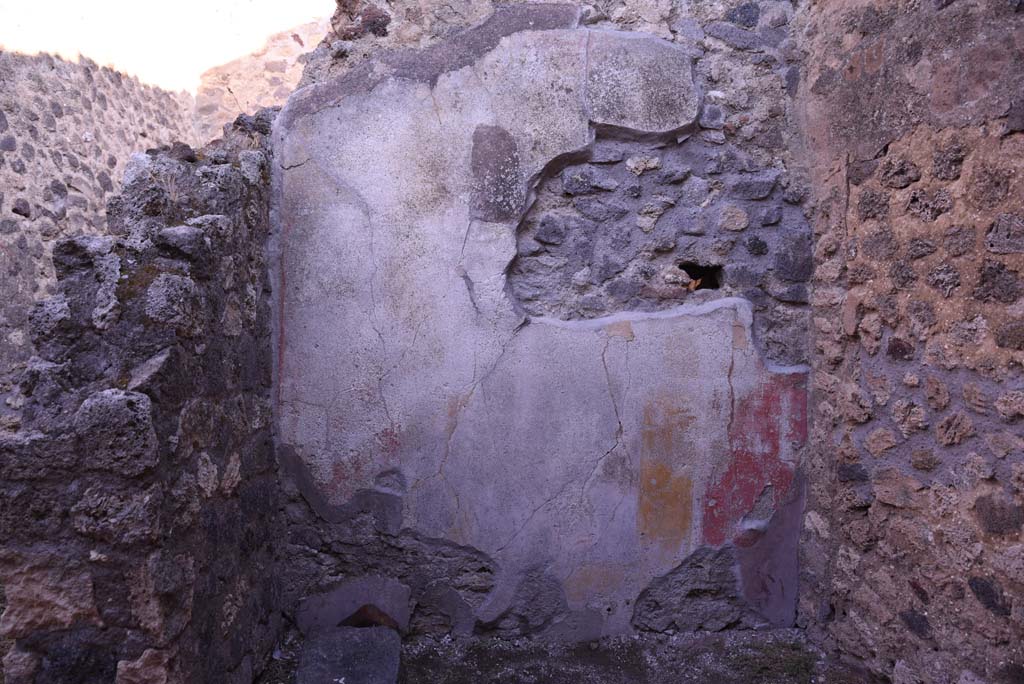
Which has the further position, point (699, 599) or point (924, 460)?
point (699, 599)

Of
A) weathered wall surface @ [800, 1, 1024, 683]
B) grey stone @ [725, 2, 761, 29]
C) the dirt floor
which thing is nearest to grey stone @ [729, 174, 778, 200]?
weathered wall surface @ [800, 1, 1024, 683]

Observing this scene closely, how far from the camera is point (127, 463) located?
1.63m

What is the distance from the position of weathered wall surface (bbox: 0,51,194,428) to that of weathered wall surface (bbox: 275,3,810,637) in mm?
2313

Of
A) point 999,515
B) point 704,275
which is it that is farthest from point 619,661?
point 704,275

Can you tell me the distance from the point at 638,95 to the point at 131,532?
2.01 metres

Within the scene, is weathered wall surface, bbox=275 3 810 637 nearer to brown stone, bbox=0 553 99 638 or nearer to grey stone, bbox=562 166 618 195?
grey stone, bbox=562 166 618 195

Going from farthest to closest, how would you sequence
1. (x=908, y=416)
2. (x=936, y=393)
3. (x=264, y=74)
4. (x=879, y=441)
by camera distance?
(x=264, y=74) → (x=879, y=441) → (x=908, y=416) → (x=936, y=393)

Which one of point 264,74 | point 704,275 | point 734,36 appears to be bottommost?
point 704,275

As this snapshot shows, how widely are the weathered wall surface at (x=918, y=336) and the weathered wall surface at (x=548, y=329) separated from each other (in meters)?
0.17

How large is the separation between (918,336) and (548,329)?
1105 millimetres

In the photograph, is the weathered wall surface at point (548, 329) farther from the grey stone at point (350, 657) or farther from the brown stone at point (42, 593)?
the brown stone at point (42, 593)

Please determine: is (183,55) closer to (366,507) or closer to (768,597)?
(366,507)

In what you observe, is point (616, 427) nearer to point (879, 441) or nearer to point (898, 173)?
point (879, 441)

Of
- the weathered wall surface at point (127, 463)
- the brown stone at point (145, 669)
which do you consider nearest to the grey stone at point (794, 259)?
the weathered wall surface at point (127, 463)
